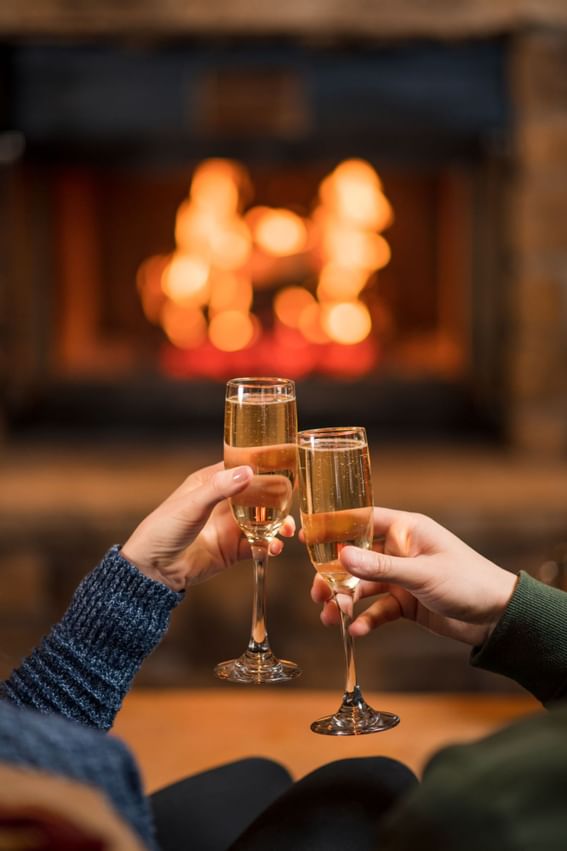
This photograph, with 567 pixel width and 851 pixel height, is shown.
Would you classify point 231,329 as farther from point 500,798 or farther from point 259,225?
point 500,798

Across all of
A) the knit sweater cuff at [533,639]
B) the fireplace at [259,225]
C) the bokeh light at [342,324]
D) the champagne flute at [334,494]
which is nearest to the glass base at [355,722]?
the champagne flute at [334,494]

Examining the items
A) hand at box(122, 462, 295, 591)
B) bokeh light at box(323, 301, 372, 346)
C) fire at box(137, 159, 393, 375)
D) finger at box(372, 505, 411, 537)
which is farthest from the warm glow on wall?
finger at box(372, 505, 411, 537)

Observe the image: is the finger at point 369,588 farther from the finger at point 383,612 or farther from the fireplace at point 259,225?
the fireplace at point 259,225

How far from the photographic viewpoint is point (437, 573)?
1113 millimetres

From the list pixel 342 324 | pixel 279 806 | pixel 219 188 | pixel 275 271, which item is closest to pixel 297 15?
pixel 219 188

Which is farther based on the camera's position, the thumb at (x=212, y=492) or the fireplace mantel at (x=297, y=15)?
the fireplace mantel at (x=297, y=15)

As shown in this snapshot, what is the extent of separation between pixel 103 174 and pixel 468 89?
975 millimetres

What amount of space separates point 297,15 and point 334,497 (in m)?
1.90

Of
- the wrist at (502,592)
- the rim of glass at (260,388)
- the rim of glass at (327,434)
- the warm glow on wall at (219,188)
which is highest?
the warm glow on wall at (219,188)

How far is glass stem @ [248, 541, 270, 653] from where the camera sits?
1.27 meters

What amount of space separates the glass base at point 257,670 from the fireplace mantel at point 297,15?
6.10ft

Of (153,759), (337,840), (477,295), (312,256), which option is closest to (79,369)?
(312,256)

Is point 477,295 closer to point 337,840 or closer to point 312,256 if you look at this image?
A: point 312,256

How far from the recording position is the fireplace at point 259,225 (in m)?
2.87
